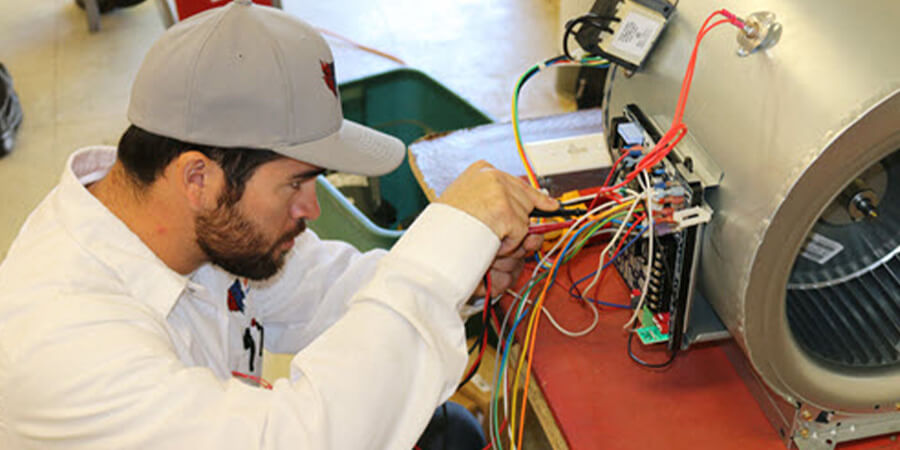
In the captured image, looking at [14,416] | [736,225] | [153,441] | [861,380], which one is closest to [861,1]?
[736,225]

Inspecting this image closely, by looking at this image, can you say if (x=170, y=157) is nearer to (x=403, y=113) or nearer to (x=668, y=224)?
(x=668, y=224)

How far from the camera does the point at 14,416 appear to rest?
875mm

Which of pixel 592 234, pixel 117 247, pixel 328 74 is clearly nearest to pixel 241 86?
pixel 328 74

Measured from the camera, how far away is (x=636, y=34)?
1.00 m

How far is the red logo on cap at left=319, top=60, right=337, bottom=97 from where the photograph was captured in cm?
102

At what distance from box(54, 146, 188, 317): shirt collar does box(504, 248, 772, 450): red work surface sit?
1.62 ft

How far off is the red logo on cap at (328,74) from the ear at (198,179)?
18 cm

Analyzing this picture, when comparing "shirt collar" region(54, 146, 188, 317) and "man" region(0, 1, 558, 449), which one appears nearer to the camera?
"man" region(0, 1, 558, 449)

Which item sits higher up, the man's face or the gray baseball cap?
the gray baseball cap

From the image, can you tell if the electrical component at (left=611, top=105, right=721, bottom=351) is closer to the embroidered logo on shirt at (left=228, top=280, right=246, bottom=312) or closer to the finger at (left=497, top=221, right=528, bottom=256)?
the finger at (left=497, top=221, right=528, bottom=256)

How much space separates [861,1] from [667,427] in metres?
0.53

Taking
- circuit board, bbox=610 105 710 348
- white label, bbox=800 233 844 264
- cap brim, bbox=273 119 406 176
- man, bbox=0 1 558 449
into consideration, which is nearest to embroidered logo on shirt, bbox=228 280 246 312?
man, bbox=0 1 558 449

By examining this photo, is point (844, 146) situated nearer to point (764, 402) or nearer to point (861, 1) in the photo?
point (861, 1)

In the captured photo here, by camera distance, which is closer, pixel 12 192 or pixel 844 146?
pixel 844 146
